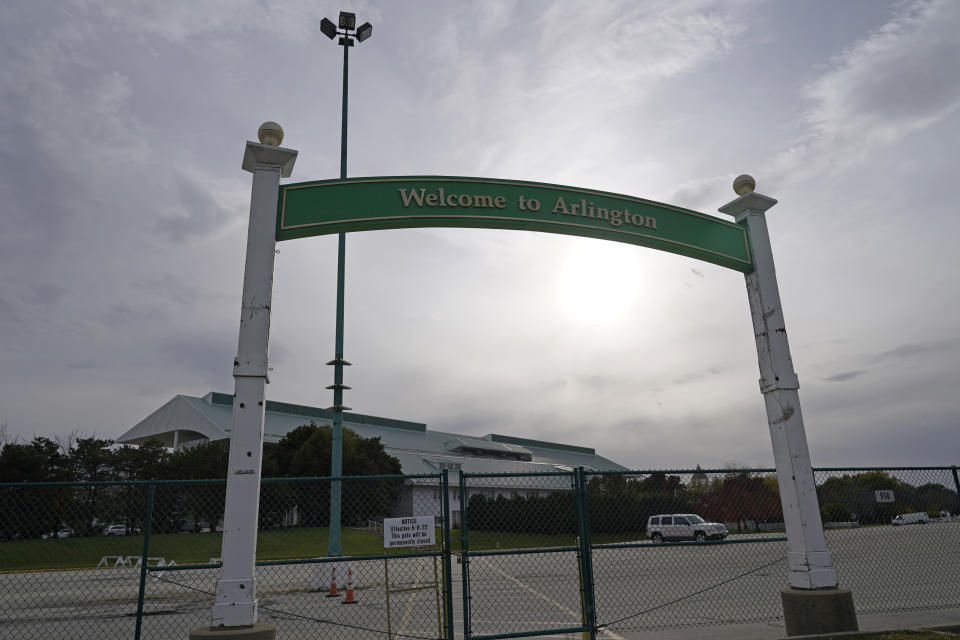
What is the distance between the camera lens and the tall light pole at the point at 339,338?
12422mm

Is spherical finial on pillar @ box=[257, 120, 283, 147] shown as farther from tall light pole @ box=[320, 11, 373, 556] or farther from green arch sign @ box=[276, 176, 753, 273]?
tall light pole @ box=[320, 11, 373, 556]

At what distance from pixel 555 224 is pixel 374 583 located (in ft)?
38.1

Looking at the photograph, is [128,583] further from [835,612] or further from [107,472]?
[107,472]

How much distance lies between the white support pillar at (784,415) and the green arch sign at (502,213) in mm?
287

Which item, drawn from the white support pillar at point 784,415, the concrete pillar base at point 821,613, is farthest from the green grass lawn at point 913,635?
the white support pillar at point 784,415

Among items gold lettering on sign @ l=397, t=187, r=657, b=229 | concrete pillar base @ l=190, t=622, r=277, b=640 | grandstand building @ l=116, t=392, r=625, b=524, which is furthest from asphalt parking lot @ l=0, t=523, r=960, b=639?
grandstand building @ l=116, t=392, r=625, b=524

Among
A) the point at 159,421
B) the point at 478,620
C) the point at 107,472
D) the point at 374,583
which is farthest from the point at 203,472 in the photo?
the point at 478,620

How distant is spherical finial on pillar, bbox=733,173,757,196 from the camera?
322 inches

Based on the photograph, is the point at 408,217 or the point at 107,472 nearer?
the point at 408,217

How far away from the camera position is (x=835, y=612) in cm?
650

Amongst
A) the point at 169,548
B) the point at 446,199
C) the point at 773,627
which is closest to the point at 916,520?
the point at 773,627

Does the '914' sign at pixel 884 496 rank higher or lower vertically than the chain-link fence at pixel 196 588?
Result: higher

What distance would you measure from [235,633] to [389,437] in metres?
54.0

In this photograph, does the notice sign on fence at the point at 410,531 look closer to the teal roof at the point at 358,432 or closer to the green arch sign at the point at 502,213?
the green arch sign at the point at 502,213
